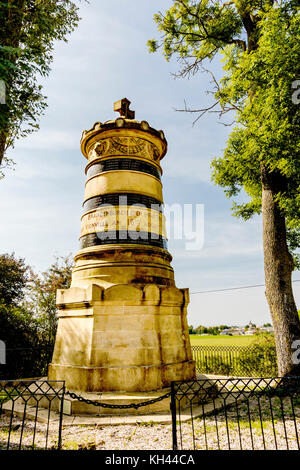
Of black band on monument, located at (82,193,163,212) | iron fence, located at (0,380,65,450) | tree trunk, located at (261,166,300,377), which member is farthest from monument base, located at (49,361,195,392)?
black band on monument, located at (82,193,163,212)

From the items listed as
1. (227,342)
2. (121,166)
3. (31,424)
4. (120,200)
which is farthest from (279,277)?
(227,342)

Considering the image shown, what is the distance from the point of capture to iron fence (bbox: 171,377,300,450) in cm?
417

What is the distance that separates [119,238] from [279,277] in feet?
16.9

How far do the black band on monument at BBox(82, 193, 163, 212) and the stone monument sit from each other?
33 millimetres

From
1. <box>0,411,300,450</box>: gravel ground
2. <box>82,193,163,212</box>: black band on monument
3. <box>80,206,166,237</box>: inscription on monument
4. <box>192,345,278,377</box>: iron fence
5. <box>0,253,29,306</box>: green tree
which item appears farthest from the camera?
<box>0,253,29,306</box>: green tree

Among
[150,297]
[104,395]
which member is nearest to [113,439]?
[104,395]

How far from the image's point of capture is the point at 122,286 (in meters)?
7.12

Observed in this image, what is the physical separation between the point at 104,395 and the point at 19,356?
732cm

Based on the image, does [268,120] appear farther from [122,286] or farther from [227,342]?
[227,342]

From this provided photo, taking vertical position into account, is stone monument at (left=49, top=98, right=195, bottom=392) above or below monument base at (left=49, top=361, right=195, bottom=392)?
above

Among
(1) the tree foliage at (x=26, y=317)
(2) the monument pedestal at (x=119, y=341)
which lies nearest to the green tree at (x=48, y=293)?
(1) the tree foliage at (x=26, y=317)

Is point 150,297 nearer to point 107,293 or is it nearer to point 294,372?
point 107,293

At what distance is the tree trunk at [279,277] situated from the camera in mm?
7820

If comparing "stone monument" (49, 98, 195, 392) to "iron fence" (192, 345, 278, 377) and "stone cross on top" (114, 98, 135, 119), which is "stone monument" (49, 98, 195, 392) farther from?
"iron fence" (192, 345, 278, 377)
